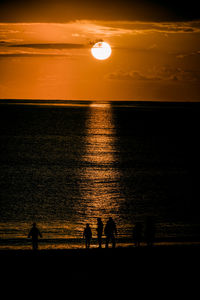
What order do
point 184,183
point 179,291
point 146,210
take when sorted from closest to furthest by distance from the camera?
point 179,291 < point 146,210 < point 184,183

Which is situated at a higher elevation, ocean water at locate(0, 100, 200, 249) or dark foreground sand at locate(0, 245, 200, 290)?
ocean water at locate(0, 100, 200, 249)

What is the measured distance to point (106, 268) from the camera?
49.0ft

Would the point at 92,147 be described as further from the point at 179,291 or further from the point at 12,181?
the point at 179,291

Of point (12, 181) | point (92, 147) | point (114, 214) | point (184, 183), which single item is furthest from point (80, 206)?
point (92, 147)

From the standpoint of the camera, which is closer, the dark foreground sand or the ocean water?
the dark foreground sand

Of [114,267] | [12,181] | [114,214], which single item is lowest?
[114,267]

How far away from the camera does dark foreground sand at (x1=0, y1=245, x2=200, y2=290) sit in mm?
13500

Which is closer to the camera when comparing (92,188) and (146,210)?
(146,210)

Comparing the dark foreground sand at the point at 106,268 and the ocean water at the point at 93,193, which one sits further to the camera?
the ocean water at the point at 93,193

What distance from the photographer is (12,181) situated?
158ft

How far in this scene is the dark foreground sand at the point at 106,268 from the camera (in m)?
13.5

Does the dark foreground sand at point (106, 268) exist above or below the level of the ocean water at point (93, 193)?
below

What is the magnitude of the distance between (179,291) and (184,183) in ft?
122

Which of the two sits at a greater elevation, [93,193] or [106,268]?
[93,193]
